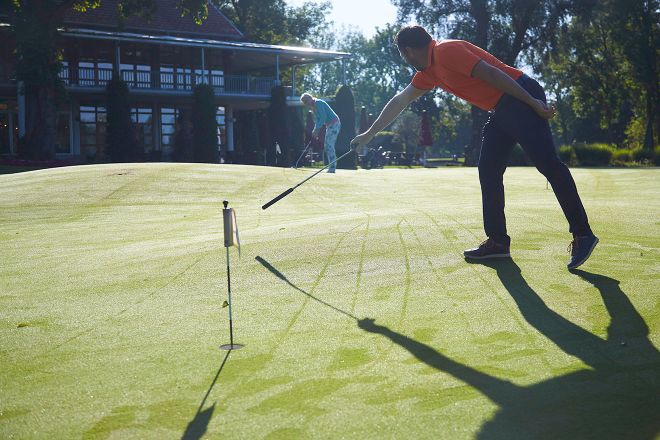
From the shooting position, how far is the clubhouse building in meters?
37.7

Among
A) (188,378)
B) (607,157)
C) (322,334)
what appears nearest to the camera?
(188,378)

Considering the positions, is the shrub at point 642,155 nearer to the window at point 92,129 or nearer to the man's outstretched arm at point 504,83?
the window at point 92,129

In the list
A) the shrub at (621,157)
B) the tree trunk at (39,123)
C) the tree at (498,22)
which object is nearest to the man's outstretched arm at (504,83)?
the tree trunk at (39,123)

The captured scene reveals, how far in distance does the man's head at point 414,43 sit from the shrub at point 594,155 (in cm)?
3302

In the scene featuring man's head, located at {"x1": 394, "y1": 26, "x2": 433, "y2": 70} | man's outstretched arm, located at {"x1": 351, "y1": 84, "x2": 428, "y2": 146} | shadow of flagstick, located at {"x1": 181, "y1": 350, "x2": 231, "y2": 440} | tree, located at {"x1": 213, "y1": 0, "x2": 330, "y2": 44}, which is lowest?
shadow of flagstick, located at {"x1": 181, "y1": 350, "x2": 231, "y2": 440}

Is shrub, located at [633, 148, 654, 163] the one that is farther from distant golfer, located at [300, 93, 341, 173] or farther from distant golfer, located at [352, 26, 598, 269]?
distant golfer, located at [352, 26, 598, 269]

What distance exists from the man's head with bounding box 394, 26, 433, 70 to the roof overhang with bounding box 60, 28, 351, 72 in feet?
105

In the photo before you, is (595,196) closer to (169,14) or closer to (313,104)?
(313,104)

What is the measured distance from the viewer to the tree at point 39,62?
2989 centimetres

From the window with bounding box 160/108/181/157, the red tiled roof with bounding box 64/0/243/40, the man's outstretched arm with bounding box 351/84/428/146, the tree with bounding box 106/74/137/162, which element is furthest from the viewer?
the window with bounding box 160/108/181/157

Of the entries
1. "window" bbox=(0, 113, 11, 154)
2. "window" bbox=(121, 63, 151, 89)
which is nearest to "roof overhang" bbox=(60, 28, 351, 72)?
"window" bbox=(121, 63, 151, 89)

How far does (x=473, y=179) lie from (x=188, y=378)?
16533 millimetres

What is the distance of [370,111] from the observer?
4397 inches

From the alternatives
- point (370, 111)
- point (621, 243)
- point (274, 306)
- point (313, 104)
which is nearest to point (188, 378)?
point (274, 306)
